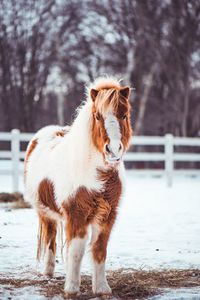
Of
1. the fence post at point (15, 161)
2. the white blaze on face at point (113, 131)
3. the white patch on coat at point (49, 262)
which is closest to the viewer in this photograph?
the white blaze on face at point (113, 131)

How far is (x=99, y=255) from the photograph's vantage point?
395cm

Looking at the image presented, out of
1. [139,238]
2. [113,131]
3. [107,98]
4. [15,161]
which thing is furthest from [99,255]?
[15,161]

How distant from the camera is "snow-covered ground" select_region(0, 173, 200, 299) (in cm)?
488

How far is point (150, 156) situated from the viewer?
14.5 meters

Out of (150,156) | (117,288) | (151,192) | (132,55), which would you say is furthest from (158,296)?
(132,55)

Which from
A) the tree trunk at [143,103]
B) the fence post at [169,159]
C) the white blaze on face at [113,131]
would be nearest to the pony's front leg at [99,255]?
the white blaze on face at [113,131]

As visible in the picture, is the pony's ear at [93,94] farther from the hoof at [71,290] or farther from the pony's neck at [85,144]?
the hoof at [71,290]

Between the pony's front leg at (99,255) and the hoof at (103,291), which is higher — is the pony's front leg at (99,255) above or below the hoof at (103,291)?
above

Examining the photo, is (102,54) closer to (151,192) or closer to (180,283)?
(151,192)

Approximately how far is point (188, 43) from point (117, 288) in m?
17.7

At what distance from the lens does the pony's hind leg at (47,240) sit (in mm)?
4633

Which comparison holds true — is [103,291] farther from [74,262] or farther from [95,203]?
[95,203]

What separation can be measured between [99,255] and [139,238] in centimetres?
231

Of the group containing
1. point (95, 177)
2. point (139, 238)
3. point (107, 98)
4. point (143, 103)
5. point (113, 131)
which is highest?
point (143, 103)
